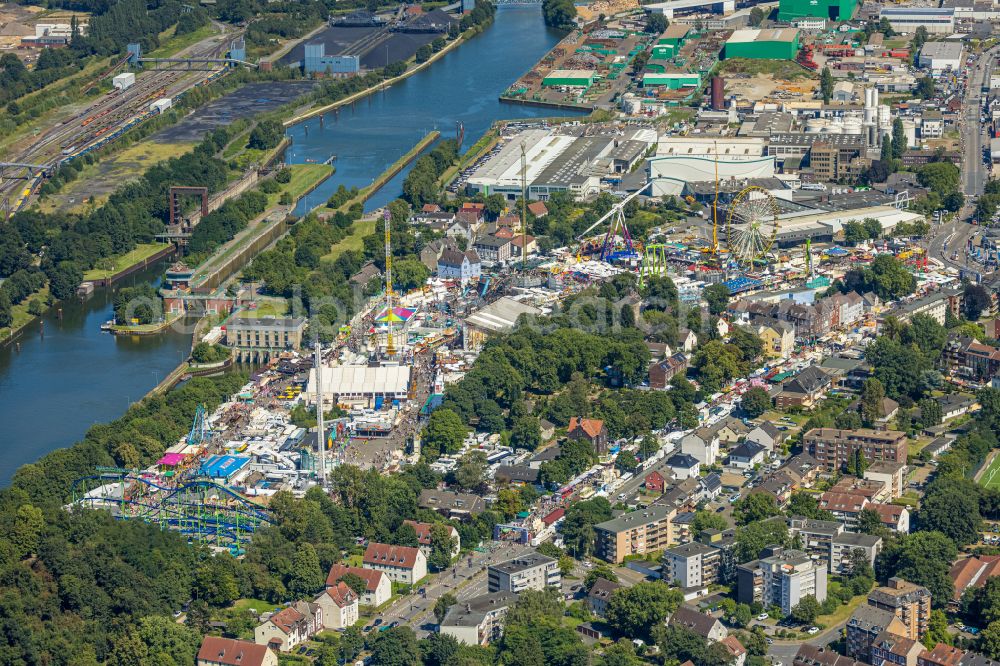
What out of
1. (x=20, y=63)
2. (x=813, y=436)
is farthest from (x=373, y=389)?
(x=20, y=63)

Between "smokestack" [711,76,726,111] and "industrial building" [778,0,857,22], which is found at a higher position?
"industrial building" [778,0,857,22]

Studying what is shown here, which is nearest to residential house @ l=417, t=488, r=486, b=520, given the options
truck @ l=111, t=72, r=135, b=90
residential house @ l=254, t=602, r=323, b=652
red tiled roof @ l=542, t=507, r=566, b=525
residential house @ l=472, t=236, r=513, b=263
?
red tiled roof @ l=542, t=507, r=566, b=525

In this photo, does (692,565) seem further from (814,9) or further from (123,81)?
(814,9)

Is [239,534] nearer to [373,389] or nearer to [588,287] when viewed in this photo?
[373,389]

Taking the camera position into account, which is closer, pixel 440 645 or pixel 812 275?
pixel 440 645

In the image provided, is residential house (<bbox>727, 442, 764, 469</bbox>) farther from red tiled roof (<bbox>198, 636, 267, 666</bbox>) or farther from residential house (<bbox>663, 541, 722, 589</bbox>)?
red tiled roof (<bbox>198, 636, 267, 666</bbox>)

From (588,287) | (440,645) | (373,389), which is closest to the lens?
(440,645)

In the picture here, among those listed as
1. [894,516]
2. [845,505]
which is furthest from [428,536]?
[894,516]
